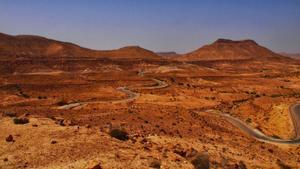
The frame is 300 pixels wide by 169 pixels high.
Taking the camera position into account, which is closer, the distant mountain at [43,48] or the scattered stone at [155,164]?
the scattered stone at [155,164]

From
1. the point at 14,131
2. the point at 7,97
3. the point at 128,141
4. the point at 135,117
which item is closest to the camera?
the point at 128,141

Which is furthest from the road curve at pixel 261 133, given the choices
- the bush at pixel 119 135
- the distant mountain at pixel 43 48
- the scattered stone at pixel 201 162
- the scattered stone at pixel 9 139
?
the distant mountain at pixel 43 48

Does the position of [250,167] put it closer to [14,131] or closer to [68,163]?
[68,163]

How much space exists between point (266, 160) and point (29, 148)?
1443cm

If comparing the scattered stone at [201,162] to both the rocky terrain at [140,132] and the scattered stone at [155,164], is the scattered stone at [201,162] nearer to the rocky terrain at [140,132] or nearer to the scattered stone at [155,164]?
the rocky terrain at [140,132]

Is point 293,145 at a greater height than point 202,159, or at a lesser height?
lesser

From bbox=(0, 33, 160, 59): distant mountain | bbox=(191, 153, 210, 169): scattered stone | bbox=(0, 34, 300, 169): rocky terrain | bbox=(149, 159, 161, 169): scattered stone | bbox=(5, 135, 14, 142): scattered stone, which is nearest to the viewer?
bbox=(149, 159, 161, 169): scattered stone

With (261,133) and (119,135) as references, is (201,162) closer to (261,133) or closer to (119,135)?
(119,135)

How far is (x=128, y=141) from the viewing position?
74.4 feet

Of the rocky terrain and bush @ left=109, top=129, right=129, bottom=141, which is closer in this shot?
the rocky terrain

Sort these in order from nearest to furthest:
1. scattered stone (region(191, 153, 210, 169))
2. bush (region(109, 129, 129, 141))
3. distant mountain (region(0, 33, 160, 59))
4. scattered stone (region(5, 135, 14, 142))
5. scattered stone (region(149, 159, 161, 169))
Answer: scattered stone (region(149, 159, 161, 169)), scattered stone (region(191, 153, 210, 169)), scattered stone (region(5, 135, 14, 142)), bush (region(109, 129, 129, 141)), distant mountain (region(0, 33, 160, 59))

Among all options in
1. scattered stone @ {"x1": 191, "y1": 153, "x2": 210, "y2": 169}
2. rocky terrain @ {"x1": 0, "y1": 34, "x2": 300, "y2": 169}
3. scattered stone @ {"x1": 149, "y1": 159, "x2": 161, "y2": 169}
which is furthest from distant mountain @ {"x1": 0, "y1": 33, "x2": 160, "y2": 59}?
scattered stone @ {"x1": 149, "y1": 159, "x2": 161, "y2": 169}

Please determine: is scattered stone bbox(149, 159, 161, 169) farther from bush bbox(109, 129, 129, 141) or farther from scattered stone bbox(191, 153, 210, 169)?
bush bbox(109, 129, 129, 141)

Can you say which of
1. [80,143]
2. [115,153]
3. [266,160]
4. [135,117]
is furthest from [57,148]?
[135,117]
